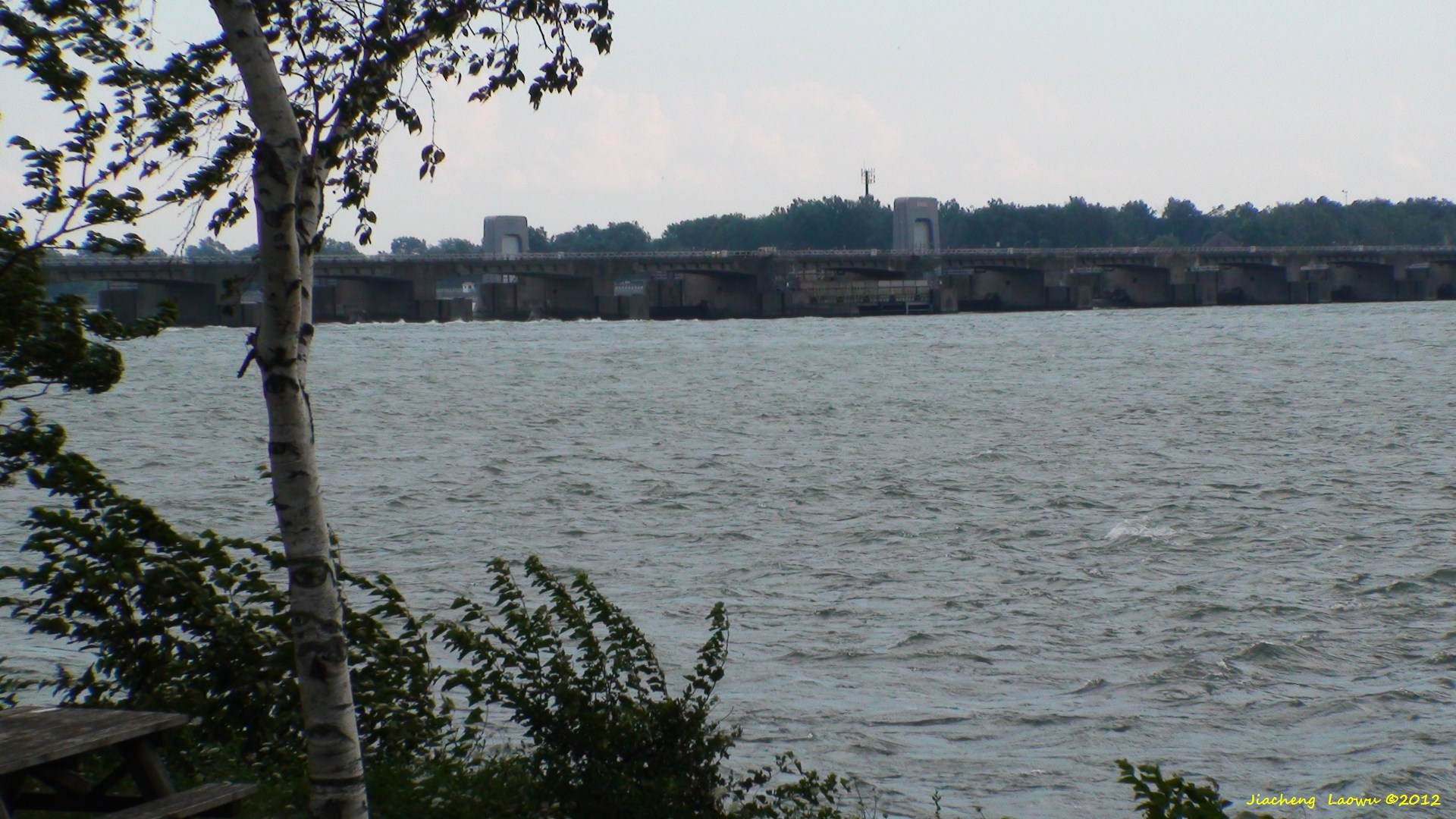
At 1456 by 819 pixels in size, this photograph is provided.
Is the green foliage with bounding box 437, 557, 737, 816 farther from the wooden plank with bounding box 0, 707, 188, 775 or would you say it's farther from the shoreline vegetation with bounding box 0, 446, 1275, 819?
the wooden plank with bounding box 0, 707, 188, 775

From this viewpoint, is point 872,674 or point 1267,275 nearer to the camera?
point 872,674

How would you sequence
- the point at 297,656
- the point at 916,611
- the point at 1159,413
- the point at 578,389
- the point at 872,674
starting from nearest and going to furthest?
the point at 297,656 → the point at 872,674 → the point at 916,611 → the point at 1159,413 → the point at 578,389

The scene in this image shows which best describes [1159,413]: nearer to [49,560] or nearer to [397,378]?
[397,378]

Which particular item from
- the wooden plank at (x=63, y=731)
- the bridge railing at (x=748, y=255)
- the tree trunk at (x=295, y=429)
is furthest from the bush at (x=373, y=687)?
the bridge railing at (x=748, y=255)

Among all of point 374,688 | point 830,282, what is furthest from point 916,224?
point 374,688

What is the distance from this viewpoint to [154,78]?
22.7 feet

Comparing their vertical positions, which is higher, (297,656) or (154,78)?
(154,78)

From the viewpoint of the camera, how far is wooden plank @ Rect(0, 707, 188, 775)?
5750 mm

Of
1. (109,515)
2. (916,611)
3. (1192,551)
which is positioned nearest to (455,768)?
(109,515)

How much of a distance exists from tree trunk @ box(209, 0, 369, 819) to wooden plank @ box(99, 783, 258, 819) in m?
0.54

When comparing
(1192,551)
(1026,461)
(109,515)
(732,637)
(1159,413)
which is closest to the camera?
(109,515)

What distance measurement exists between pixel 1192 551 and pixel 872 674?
9.40 metres

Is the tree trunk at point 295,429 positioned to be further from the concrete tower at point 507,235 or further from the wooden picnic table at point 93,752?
the concrete tower at point 507,235

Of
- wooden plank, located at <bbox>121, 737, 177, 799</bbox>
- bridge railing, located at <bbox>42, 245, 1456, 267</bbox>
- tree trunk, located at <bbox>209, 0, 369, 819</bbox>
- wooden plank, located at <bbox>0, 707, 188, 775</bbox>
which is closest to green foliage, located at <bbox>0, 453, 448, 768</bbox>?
Answer: wooden plank, located at <bbox>0, 707, 188, 775</bbox>
